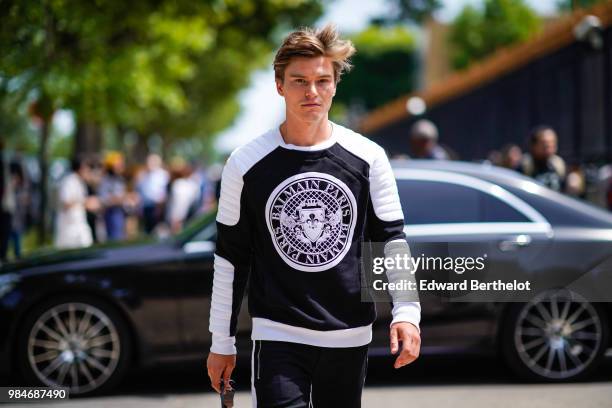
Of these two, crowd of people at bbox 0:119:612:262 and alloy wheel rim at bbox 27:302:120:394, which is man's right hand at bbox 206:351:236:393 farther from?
crowd of people at bbox 0:119:612:262

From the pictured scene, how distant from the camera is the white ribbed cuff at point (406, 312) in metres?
2.98

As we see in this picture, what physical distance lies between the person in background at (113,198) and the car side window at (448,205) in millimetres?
8599

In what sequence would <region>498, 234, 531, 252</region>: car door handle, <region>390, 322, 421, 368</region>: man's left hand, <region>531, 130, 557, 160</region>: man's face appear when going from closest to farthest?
<region>390, 322, 421, 368</region>: man's left hand → <region>498, 234, 531, 252</region>: car door handle → <region>531, 130, 557, 160</region>: man's face

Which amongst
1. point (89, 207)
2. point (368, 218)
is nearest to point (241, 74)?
point (89, 207)

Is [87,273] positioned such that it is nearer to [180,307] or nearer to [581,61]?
[180,307]

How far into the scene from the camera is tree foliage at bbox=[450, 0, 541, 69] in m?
54.2

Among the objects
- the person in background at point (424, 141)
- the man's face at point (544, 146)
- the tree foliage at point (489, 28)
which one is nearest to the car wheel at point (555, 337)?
the man's face at point (544, 146)

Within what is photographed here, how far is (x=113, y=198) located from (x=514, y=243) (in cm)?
921

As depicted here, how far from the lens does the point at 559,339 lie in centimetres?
634

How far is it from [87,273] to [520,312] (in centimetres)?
291

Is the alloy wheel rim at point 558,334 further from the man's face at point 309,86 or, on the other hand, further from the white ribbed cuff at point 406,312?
the man's face at point 309,86

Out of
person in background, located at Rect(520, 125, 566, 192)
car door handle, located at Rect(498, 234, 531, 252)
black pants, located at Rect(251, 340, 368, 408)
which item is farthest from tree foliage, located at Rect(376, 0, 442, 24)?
black pants, located at Rect(251, 340, 368, 408)

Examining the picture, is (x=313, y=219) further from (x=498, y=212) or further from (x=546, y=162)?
(x=546, y=162)

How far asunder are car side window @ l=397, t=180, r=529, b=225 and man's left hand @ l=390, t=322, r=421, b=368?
347 centimetres
